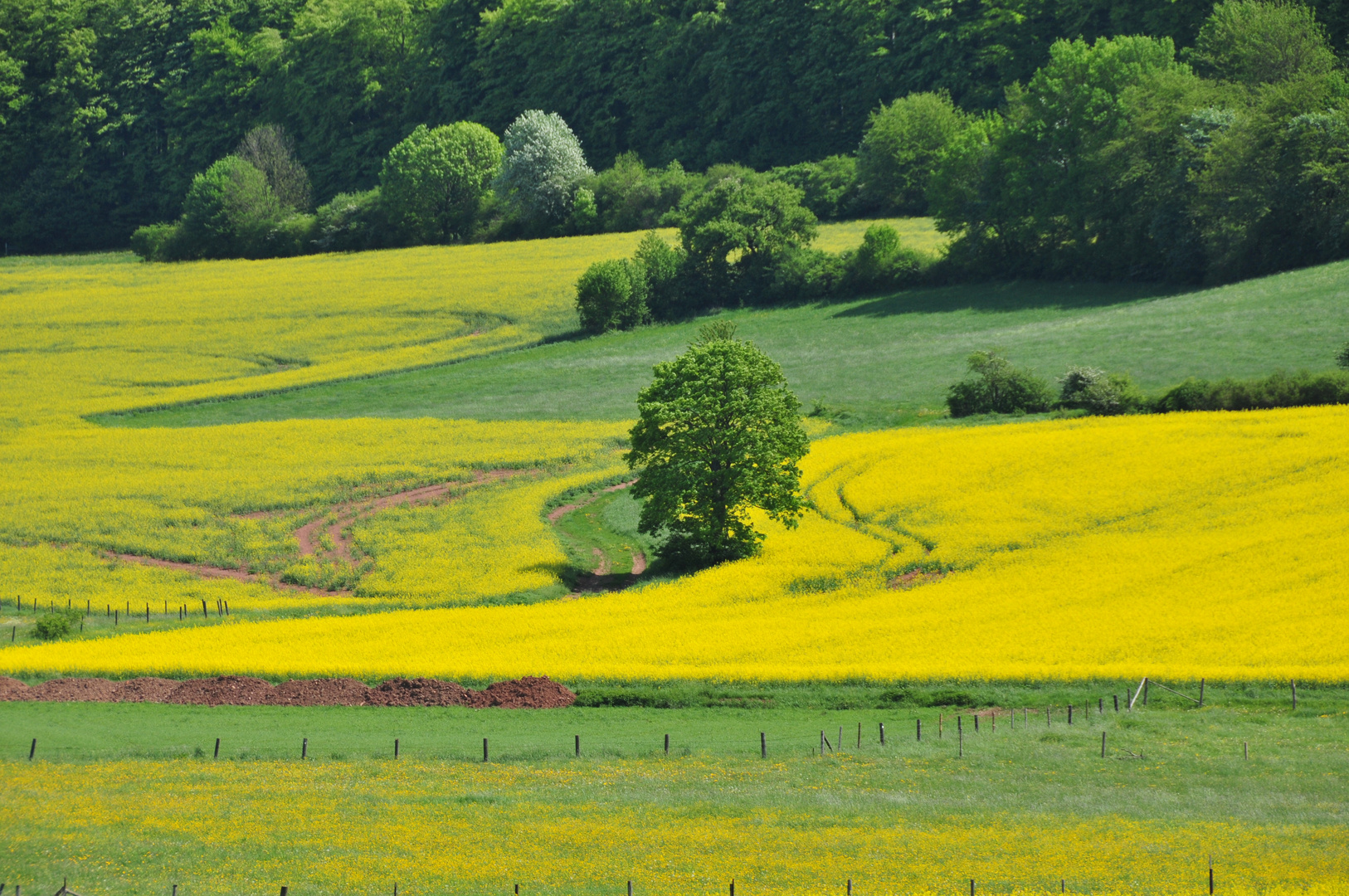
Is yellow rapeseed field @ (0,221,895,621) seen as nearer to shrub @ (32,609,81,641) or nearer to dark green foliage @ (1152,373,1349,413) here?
shrub @ (32,609,81,641)

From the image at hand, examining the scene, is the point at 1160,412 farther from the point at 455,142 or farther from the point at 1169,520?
the point at 455,142

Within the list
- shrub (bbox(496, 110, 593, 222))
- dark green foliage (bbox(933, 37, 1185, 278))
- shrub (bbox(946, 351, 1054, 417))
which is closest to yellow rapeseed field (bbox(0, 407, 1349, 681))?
shrub (bbox(946, 351, 1054, 417))

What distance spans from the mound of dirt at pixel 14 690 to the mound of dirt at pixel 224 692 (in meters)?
4.00

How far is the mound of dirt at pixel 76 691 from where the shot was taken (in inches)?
1404

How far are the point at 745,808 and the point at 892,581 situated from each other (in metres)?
20.0

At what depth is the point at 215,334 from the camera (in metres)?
101

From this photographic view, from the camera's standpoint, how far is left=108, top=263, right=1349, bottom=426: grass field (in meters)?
68.9

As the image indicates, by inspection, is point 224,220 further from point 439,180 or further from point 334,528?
point 334,528

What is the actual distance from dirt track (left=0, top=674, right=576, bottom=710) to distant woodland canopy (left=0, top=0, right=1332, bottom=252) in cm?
11541

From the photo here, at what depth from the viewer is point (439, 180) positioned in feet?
451

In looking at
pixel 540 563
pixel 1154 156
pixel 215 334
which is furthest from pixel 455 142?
pixel 540 563

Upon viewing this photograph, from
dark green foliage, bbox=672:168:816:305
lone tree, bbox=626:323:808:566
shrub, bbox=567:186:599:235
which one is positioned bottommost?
lone tree, bbox=626:323:808:566

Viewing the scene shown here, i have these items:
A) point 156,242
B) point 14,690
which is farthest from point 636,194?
point 14,690

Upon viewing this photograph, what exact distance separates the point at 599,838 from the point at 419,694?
41.1 ft
